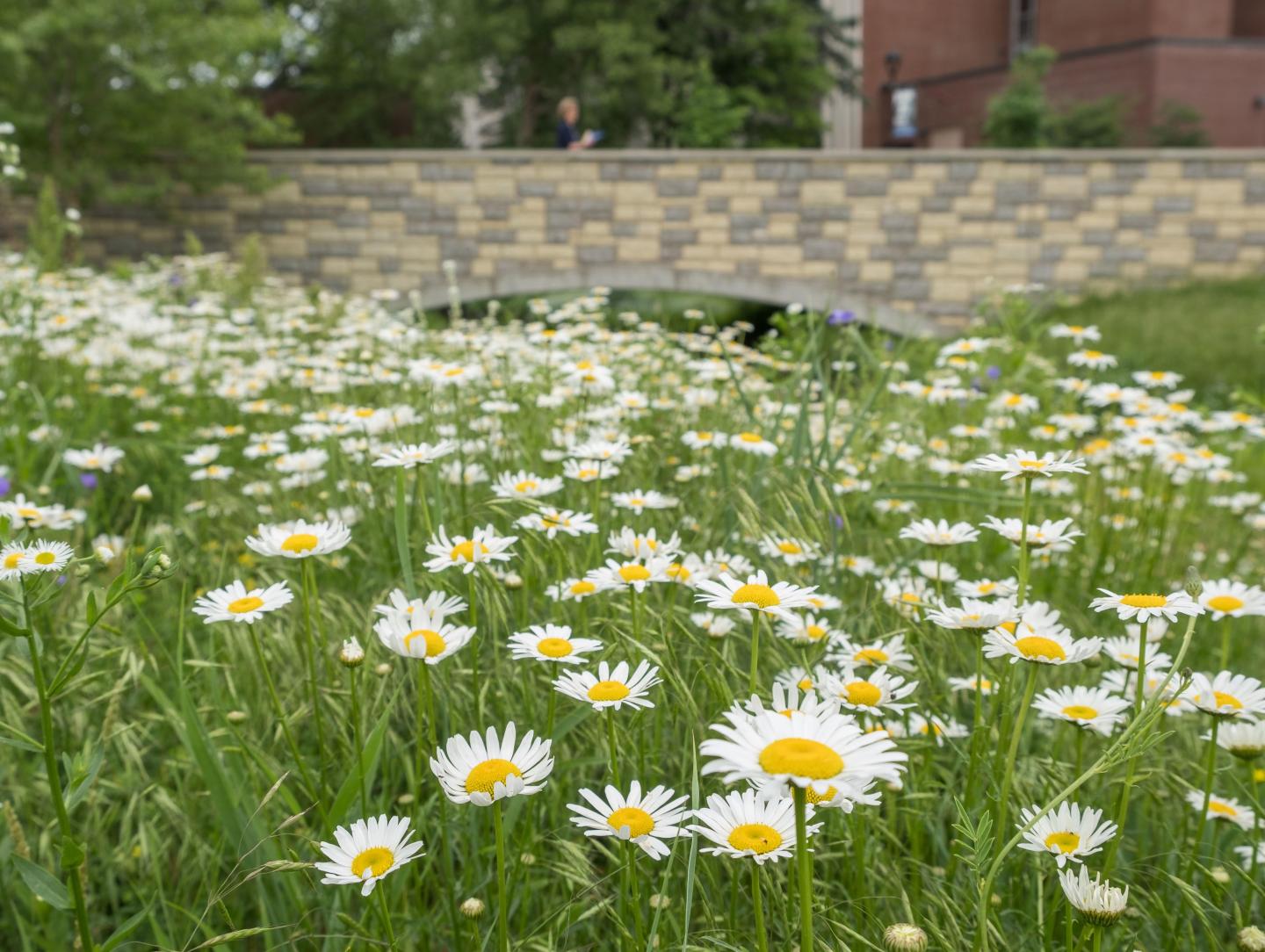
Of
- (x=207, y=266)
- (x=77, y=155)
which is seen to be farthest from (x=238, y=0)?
(x=207, y=266)

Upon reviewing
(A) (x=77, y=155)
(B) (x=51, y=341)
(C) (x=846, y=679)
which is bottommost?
(C) (x=846, y=679)

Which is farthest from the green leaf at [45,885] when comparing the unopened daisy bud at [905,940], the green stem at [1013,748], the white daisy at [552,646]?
the green stem at [1013,748]

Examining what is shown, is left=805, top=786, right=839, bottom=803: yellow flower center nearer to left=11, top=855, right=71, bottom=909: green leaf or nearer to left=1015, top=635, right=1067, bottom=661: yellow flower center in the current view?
left=1015, top=635, right=1067, bottom=661: yellow flower center

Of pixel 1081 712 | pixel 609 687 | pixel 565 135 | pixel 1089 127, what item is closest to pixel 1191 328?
pixel 565 135

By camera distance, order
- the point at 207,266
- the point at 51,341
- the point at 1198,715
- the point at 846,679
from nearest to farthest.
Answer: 1. the point at 846,679
2. the point at 1198,715
3. the point at 51,341
4. the point at 207,266

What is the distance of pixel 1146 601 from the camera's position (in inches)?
40.8

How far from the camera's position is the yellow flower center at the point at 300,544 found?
47.2 inches

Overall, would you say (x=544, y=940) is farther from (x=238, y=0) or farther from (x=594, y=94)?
(x=594, y=94)

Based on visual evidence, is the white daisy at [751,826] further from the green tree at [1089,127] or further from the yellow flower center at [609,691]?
the green tree at [1089,127]

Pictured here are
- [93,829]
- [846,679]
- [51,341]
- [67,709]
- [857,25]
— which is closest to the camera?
[846,679]

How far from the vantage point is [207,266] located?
20.6 ft

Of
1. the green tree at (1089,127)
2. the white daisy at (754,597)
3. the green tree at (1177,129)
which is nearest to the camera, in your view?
the white daisy at (754,597)

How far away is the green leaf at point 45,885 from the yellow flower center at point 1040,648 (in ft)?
3.11

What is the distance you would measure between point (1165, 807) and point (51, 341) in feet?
12.4
